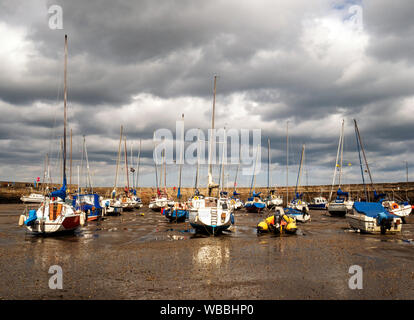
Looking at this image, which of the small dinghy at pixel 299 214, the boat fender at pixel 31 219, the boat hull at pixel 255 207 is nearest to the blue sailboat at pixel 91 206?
the boat fender at pixel 31 219

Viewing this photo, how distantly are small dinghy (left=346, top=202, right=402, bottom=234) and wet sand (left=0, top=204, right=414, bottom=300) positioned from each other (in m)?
3.15

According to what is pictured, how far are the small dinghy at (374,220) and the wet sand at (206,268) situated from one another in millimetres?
3147

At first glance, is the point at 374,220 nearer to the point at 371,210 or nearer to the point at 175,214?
the point at 371,210

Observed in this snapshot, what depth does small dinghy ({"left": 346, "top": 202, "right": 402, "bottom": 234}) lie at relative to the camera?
26969mm

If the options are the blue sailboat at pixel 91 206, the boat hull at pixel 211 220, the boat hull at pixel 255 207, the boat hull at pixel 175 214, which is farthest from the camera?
the boat hull at pixel 255 207

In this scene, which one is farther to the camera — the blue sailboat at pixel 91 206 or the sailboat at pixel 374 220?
the blue sailboat at pixel 91 206

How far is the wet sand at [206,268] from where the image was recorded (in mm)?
10859

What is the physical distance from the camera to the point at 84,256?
17312mm

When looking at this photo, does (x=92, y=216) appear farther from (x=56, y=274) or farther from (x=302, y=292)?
(x=302, y=292)

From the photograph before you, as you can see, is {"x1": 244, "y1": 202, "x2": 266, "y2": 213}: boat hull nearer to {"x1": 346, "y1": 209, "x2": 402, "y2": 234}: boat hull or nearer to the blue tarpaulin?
the blue tarpaulin

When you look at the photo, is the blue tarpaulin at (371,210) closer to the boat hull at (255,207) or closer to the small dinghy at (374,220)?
the small dinghy at (374,220)

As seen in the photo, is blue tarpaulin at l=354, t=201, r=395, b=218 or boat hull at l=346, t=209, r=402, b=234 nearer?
boat hull at l=346, t=209, r=402, b=234

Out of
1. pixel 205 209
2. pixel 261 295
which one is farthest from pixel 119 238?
pixel 261 295

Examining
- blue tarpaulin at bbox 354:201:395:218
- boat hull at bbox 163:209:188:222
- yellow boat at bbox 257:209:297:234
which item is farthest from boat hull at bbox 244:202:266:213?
yellow boat at bbox 257:209:297:234
